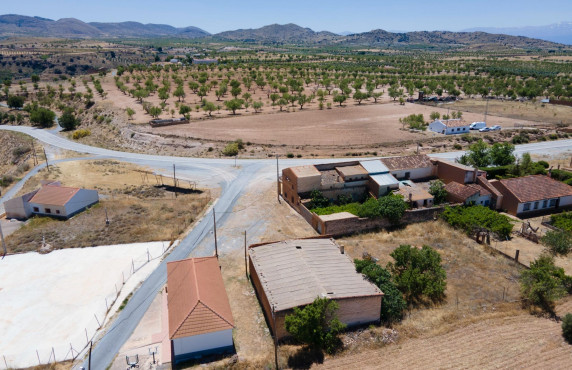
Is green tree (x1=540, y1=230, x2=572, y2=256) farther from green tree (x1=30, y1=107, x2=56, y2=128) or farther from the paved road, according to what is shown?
green tree (x1=30, y1=107, x2=56, y2=128)

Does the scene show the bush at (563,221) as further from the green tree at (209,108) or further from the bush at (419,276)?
the green tree at (209,108)

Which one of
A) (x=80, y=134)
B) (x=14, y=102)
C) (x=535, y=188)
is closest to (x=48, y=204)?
(x=80, y=134)

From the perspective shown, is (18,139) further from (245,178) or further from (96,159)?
(245,178)

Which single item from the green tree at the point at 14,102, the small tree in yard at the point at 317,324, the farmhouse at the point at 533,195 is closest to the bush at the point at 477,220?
the farmhouse at the point at 533,195

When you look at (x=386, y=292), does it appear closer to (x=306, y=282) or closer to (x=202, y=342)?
(x=306, y=282)

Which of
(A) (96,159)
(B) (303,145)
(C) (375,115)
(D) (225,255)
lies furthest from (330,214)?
(C) (375,115)
